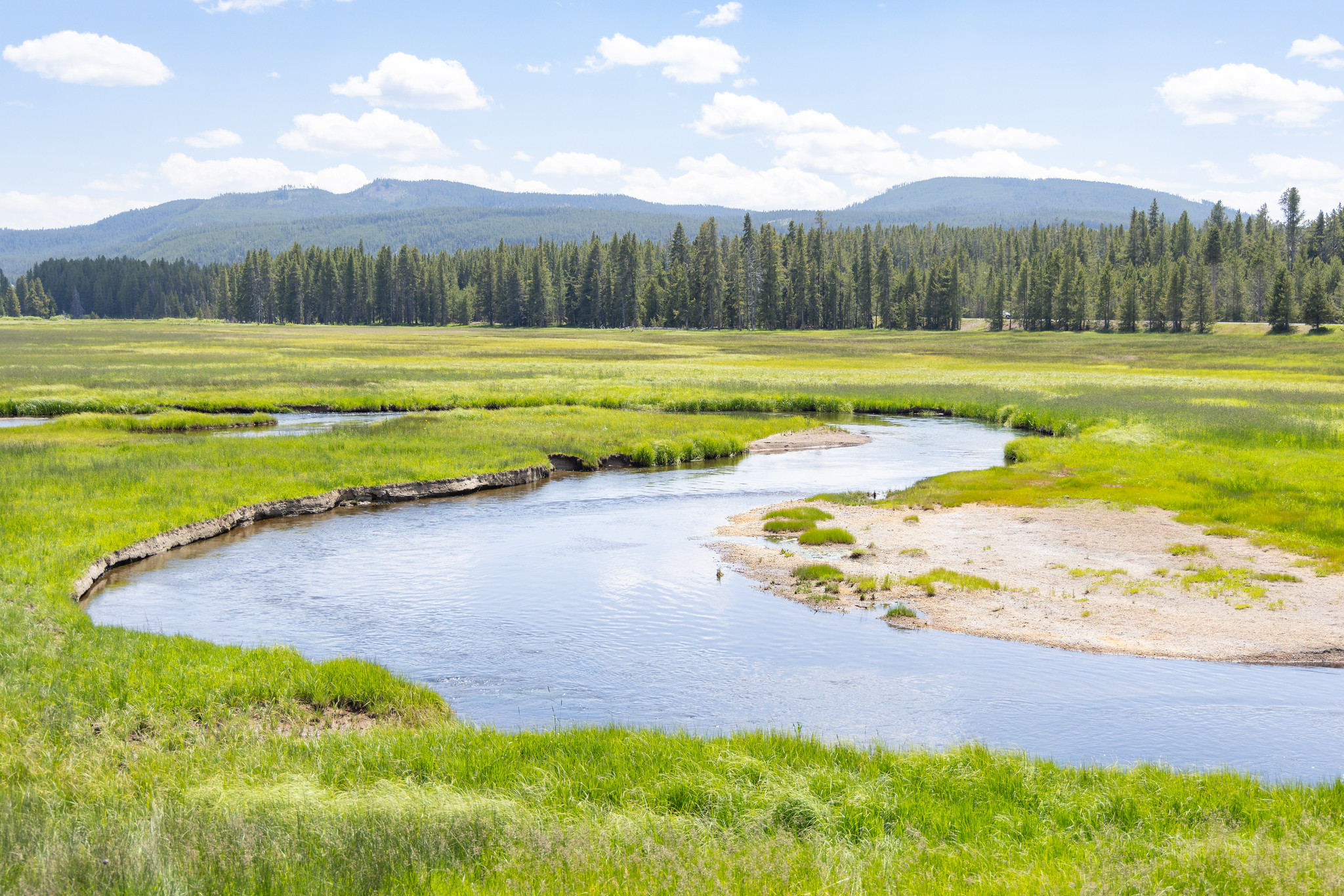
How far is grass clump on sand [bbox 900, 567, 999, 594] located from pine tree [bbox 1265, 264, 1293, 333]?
450 ft

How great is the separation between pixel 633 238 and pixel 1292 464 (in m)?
155

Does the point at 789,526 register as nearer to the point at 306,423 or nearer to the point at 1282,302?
the point at 306,423

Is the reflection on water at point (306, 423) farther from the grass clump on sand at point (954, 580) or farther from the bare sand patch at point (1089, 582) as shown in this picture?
the grass clump on sand at point (954, 580)

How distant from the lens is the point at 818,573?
21.2 meters

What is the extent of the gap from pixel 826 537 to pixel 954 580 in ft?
15.0

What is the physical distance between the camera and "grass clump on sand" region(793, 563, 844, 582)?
20906 millimetres

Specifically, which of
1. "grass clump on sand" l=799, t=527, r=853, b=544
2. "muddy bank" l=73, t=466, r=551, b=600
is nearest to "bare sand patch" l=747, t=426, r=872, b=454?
"muddy bank" l=73, t=466, r=551, b=600

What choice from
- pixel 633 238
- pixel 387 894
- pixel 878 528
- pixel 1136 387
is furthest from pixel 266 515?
pixel 633 238

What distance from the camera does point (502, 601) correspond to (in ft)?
64.8

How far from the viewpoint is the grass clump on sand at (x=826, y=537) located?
24.5m

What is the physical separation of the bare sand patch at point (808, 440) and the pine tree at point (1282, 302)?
375 ft

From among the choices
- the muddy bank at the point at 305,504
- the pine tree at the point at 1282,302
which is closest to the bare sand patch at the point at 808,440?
the muddy bank at the point at 305,504

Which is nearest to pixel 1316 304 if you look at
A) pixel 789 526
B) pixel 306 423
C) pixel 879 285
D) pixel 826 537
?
pixel 879 285

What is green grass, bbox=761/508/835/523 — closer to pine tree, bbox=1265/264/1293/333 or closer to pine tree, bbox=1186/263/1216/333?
pine tree, bbox=1265/264/1293/333
